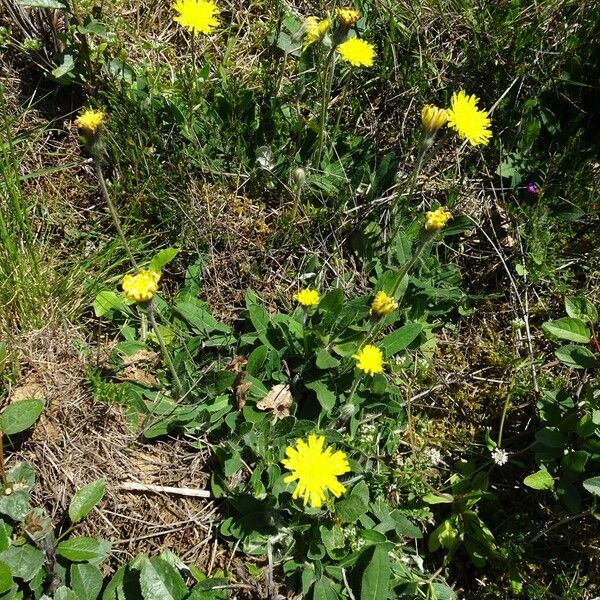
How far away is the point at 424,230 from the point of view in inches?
94.6

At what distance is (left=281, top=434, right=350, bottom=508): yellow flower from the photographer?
2211mm

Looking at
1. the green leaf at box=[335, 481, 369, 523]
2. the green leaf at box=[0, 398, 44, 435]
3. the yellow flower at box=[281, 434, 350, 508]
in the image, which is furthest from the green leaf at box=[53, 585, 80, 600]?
the green leaf at box=[335, 481, 369, 523]

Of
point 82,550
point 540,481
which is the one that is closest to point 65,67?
point 82,550

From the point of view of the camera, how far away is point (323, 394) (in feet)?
8.49

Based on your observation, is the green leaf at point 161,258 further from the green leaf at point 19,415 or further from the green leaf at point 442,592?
the green leaf at point 442,592

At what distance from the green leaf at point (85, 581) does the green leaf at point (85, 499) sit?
6.2 inches

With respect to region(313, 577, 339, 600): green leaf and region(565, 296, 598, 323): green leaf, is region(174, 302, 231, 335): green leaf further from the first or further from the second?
region(565, 296, 598, 323): green leaf

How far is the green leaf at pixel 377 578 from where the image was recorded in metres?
2.28

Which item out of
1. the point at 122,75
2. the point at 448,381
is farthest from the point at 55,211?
the point at 448,381

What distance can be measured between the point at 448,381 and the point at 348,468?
820mm

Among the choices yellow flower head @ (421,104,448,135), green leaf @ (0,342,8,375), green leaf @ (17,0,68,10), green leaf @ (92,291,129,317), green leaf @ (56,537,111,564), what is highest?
green leaf @ (17,0,68,10)

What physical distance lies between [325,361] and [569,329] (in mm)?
979

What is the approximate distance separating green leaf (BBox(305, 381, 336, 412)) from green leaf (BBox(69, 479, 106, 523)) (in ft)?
2.78

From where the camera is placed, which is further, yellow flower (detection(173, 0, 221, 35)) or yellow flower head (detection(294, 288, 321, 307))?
yellow flower (detection(173, 0, 221, 35))
